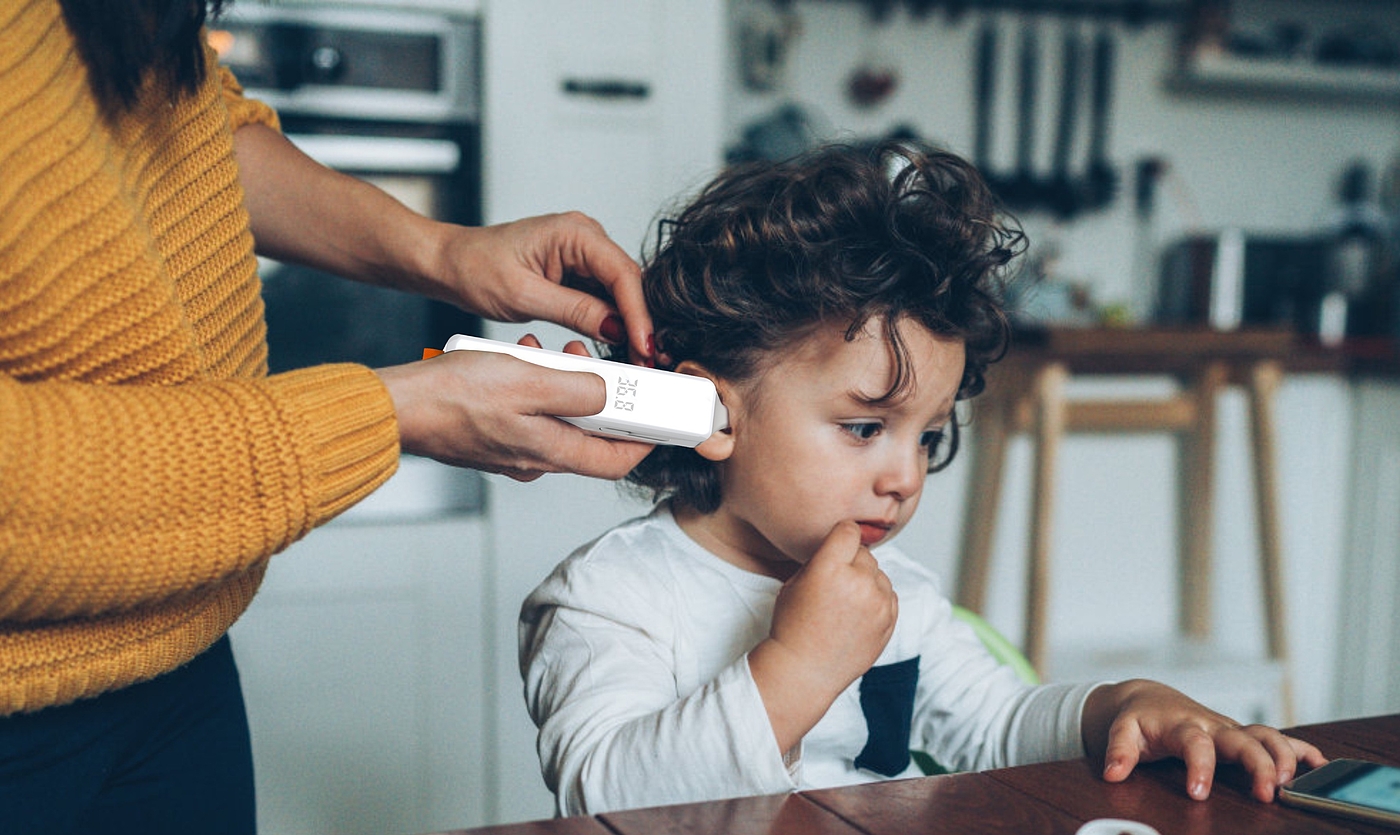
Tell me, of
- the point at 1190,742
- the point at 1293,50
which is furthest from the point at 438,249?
the point at 1293,50

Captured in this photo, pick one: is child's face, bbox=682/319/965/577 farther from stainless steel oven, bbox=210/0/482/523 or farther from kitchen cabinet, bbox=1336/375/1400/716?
kitchen cabinet, bbox=1336/375/1400/716

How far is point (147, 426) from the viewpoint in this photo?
0.54 metres

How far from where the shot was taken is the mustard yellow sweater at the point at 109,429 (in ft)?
1.73

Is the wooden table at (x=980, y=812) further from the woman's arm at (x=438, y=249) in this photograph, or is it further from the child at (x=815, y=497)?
the woman's arm at (x=438, y=249)

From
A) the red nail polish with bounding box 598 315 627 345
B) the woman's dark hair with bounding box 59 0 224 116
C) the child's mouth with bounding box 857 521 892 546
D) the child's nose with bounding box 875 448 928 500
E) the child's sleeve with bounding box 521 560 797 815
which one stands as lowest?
the child's sleeve with bounding box 521 560 797 815

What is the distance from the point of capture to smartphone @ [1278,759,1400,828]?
0.54m

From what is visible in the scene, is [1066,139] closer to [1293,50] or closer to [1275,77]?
[1275,77]

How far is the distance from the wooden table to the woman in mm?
222

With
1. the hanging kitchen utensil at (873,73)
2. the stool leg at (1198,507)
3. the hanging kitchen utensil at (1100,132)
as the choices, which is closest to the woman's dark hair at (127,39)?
the hanging kitchen utensil at (873,73)

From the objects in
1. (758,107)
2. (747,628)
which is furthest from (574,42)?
(747,628)

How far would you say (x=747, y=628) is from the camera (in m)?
0.91

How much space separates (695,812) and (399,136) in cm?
131

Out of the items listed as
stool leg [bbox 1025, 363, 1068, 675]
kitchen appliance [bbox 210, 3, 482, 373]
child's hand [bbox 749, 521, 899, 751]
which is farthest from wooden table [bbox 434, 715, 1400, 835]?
stool leg [bbox 1025, 363, 1068, 675]

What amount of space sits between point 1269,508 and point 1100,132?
3.17 feet
